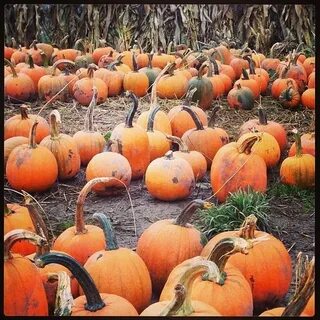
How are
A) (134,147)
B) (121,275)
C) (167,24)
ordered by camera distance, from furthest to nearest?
(167,24), (134,147), (121,275)

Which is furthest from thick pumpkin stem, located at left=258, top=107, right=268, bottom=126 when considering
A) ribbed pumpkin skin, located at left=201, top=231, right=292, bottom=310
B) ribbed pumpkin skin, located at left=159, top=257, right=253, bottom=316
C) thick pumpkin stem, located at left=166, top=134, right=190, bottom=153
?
ribbed pumpkin skin, located at left=159, top=257, right=253, bottom=316

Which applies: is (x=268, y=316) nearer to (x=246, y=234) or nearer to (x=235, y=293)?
(x=235, y=293)

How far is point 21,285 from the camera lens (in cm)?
198

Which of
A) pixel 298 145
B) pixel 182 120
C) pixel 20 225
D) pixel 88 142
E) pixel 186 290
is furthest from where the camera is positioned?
pixel 182 120

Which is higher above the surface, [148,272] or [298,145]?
[298,145]

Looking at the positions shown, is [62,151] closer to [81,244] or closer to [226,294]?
[81,244]

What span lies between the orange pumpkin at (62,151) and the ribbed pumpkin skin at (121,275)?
3.62ft

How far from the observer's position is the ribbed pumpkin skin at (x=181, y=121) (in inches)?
149

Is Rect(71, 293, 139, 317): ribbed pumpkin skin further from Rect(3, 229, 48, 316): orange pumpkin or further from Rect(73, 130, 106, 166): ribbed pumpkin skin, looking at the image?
Rect(73, 130, 106, 166): ribbed pumpkin skin

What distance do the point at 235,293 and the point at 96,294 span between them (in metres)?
0.48

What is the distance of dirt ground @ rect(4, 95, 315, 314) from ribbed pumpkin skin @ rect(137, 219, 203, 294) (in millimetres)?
278

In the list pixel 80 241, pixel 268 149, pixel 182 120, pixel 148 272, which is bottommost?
pixel 148 272

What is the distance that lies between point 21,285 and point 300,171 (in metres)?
1.76

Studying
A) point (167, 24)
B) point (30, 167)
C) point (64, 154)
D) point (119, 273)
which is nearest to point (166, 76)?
point (167, 24)
